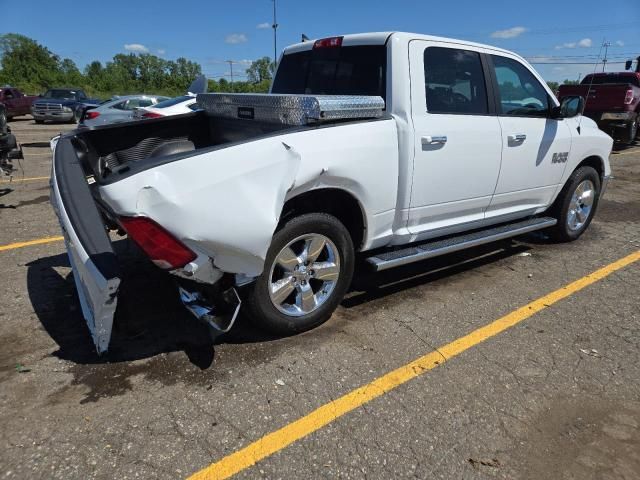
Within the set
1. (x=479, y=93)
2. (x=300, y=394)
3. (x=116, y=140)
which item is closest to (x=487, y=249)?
(x=479, y=93)

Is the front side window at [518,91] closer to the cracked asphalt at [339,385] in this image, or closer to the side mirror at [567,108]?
the side mirror at [567,108]

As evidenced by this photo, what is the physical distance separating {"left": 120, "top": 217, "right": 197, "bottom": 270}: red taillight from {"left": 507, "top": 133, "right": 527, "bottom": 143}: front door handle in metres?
3.04

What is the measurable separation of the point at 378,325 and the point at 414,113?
1.56 meters

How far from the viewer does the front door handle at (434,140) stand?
352 cm

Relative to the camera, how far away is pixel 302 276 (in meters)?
3.24

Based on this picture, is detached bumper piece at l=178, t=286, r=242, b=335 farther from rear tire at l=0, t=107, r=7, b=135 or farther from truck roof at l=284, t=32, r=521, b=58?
rear tire at l=0, t=107, r=7, b=135

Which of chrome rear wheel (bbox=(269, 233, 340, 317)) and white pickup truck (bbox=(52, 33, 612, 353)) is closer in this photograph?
white pickup truck (bbox=(52, 33, 612, 353))

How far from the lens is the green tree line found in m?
60.1

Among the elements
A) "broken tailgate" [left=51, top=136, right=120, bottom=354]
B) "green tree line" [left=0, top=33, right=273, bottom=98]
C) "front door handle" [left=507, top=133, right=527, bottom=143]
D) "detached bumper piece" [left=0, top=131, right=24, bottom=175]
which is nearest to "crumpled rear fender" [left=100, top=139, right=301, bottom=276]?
"broken tailgate" [left=51, top=136, right=120, bottom=354]

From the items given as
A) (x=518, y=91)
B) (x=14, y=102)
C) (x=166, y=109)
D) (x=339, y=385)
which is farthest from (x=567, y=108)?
(x=14, y=102)

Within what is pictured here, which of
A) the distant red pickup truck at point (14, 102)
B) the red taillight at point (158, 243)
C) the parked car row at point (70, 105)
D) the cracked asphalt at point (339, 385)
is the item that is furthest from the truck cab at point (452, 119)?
the distant red pickup truck at point (14, 102)

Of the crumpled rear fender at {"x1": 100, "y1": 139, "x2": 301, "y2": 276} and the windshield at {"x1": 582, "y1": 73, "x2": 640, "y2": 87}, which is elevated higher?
the windshield at {"x1": 582, "y1": 73, "x2": 640, "y2": 87}

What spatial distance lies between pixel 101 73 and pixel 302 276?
9255 cm

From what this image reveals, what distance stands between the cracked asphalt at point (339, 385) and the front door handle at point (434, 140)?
1.29m
